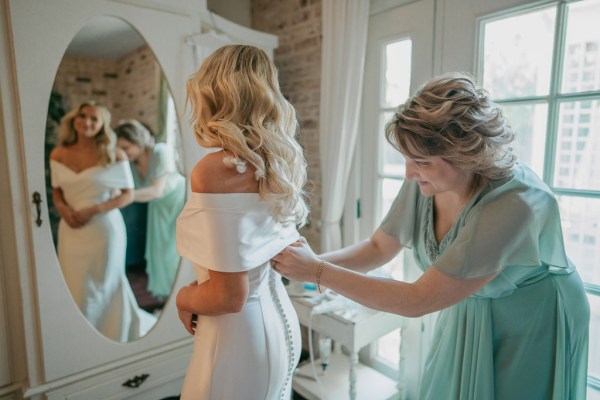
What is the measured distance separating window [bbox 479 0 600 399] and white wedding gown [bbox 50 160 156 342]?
5.89ft

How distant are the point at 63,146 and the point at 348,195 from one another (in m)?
1.51

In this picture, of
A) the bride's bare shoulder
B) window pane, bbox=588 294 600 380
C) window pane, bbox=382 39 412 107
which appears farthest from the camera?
window pane, bbox=382 39 412 107

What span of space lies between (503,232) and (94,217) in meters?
1.68

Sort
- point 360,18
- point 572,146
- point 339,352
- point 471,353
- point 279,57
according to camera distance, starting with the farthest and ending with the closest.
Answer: point 279,57 < point 339,352 < point 360,18 < point 572,146 < point 471,353

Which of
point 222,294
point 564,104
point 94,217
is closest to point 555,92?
point 564,104

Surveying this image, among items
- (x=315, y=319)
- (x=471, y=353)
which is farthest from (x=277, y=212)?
(x=315, y=319)

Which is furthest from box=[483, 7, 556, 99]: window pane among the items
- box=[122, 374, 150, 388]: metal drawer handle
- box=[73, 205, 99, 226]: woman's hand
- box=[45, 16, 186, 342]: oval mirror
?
box=[122, 374, 150, 388]: metal drawer handle

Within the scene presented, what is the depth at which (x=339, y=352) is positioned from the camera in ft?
8.24

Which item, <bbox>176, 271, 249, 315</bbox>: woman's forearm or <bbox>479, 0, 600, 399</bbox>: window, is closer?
<bbox>176, 271, 249, 315</bbox>: woman's forearm

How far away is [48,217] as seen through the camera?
1637 millimetres

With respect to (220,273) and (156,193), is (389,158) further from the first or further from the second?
(220,273)

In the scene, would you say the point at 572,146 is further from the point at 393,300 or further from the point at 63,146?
the point at 63,146

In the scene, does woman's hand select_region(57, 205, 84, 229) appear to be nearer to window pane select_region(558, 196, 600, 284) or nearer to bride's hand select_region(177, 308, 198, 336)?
bride's hand select_region(177, 308, 198, 336)

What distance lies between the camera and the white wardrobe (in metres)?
1.53
